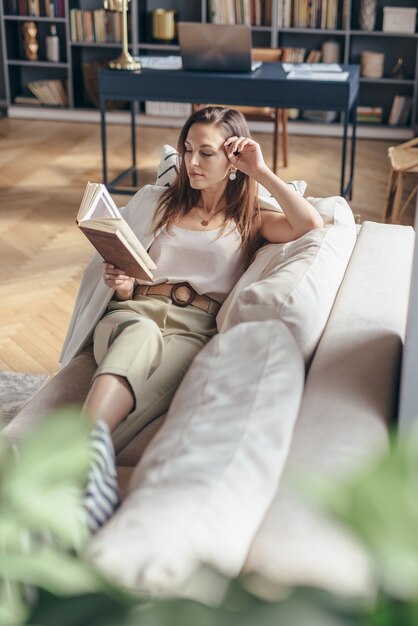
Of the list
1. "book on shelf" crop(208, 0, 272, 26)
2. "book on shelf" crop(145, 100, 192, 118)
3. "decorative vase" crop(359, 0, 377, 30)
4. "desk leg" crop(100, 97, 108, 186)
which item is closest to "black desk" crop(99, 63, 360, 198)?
"desk leg" crop(100, 97, 108, 186)

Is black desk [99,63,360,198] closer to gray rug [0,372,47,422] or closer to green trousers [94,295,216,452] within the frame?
gray rug [0,372,47,422]

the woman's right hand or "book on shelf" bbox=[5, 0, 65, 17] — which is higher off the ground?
"book on shelf" bbox=[5, 0, 65, 17]

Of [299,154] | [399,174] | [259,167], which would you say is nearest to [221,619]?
[259,167]

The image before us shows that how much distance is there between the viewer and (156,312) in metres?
2.39

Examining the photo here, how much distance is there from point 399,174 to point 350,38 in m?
2.73

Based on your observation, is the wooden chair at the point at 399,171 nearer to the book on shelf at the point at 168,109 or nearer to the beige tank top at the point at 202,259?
the beige tank top at the point at 202,259

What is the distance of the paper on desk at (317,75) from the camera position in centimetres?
464

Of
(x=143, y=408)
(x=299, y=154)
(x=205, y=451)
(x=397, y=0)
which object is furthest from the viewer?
(x=397, y=0)

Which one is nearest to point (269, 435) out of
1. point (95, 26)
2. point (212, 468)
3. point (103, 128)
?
point (212, 468)

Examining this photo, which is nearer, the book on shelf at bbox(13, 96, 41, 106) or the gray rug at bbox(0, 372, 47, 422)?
the gray rug at bbox(0, 372, 47, 422)

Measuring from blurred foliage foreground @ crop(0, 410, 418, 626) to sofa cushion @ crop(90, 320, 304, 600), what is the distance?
14.0 inches

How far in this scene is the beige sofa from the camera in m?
1.13

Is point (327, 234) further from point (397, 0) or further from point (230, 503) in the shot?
point (397, 0)

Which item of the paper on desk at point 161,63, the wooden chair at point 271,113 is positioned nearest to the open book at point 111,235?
the paper on desk at point 161,63
